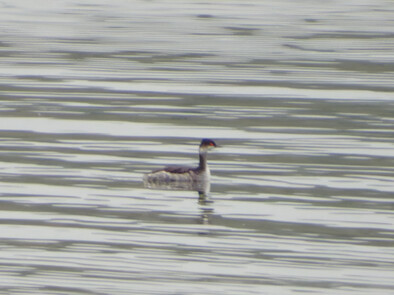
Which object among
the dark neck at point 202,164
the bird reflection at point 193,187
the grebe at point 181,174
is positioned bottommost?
the bird reflection at point 193,187

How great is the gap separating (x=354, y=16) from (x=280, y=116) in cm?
1647

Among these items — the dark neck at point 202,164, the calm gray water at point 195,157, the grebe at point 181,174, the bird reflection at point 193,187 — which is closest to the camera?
the calm gray water at point 195,157

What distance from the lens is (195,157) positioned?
1697 centimetres

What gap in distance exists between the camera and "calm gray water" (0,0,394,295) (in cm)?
1091

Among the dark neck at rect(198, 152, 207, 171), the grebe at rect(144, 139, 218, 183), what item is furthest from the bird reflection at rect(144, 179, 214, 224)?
the dark neck at rect(198, 152, 207, 171)

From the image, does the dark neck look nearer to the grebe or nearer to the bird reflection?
the grebe

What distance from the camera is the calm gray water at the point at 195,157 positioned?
10.9 m

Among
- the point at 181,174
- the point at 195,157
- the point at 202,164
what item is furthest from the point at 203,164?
the point at 195,157

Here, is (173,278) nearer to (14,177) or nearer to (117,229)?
(117,229)

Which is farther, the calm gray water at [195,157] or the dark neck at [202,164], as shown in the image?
the dark neck at [202,164]

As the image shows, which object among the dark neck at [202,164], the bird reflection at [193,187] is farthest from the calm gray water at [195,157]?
the dark neck at [202,164]

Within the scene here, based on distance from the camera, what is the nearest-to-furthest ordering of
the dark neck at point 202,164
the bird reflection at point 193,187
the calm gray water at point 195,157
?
the calm gray water at point 195,157 < the bird reflection at point 193,187 < the dark neck at point 202,164

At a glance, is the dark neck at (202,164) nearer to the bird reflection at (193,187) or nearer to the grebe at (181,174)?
the grebe at (181,174)

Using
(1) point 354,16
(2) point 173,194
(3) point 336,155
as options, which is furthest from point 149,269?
(1) point 354,16
